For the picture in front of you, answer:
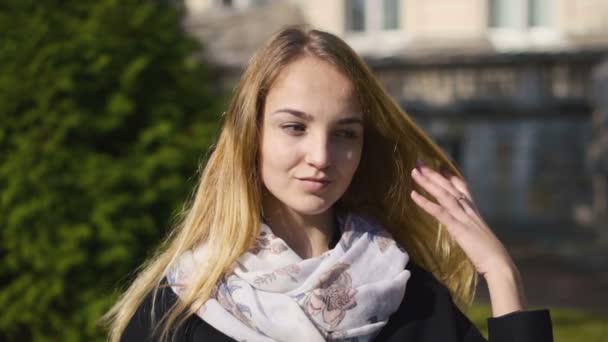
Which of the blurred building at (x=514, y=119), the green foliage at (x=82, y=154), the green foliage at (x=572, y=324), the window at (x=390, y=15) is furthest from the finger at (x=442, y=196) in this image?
the window at (x=390, y=15)

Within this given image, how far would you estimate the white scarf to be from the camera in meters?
2.26

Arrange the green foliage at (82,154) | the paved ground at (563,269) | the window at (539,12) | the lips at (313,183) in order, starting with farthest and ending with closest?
the window at (539,12)
the paved ground at (563,269)
the green foliage at (82,154)
the lips at (313,183)

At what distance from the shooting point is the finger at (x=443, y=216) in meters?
2.34

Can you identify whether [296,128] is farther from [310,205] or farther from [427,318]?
[427,318]

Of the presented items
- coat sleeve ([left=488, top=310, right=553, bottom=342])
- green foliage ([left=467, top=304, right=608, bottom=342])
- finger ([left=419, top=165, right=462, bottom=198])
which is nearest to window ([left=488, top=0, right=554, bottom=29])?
green foliage ([left=467, top=304, right=608, bottom=342])

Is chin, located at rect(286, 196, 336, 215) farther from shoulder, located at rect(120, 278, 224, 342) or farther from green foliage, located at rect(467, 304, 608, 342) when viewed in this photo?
green foliage, located at rect(467, 304, 608, 342)

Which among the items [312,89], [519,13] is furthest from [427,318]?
[519,13]

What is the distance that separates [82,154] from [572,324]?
5.18 meters

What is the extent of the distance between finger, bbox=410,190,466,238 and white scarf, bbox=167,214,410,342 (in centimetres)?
17

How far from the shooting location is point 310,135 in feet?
7.44

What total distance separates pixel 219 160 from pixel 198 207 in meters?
0.14

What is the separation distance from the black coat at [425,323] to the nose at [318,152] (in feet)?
1.50

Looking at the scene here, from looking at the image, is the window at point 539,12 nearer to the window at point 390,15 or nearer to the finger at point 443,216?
the window at point 390,15

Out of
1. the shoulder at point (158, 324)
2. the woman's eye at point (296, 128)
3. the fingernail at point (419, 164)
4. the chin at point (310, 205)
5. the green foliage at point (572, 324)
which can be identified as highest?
the woman's eye at point (296, 128)
